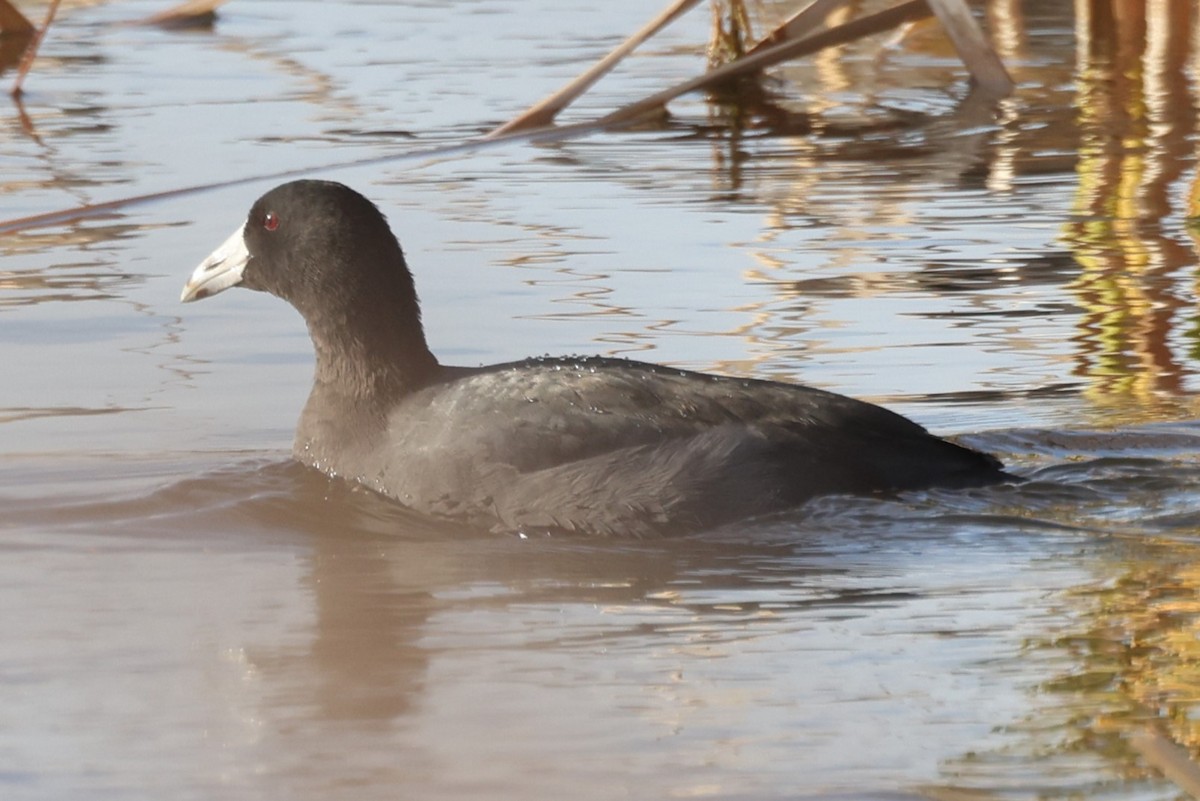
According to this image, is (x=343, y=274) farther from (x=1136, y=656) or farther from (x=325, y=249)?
(x=1136, y=656)

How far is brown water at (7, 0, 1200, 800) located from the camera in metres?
3.52

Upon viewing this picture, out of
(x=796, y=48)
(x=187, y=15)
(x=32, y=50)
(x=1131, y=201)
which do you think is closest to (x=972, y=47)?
(x=796, y=48)

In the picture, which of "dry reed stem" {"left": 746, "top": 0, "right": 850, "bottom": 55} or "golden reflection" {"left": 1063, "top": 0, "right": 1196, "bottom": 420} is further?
"dry reed stem" {"left": 746, "top": 0, "right": 850, "bottom": 55}

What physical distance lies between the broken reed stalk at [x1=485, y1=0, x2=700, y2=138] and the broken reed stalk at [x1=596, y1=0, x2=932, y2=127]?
0.92ft

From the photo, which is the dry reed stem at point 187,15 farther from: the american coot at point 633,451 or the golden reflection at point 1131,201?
the american coot at point 633,451

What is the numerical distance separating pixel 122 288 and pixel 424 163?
2324 millimetres

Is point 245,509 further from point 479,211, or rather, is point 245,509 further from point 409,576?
point 479,211

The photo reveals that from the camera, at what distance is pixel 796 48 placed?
28.1ft

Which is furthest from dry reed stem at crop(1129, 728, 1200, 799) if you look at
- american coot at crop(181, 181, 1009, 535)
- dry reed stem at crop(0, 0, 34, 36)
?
dry reed stem at crop(0, 0, 34, 36)

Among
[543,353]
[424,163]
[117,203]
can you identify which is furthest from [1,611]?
[424,163]

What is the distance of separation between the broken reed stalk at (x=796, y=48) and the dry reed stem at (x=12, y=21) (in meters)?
4.43

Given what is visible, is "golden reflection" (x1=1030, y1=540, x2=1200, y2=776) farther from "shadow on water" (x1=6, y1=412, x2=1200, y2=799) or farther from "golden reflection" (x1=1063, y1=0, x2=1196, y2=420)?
"golden reflection" (x1=1063, y1=0, x2=1196, y2=420)

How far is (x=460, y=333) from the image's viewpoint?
6660mm

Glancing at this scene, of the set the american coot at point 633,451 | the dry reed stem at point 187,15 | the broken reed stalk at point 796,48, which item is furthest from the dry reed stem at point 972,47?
the dry reed stem at point 187,15
